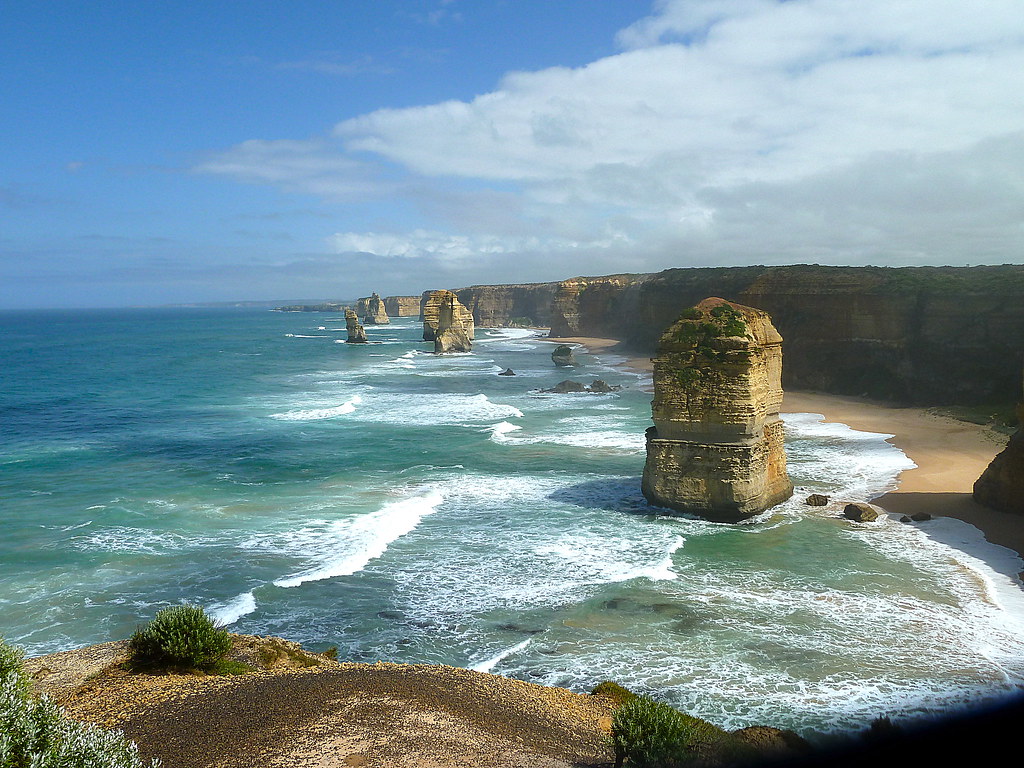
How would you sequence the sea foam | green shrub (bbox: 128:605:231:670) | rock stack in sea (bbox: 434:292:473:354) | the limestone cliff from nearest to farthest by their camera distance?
1. green shrub (bbox: 128:605:231:670)
2. the sea foam
3. rock stack in sea (bbox: 434:292:473:354)
4. the limestone cliff

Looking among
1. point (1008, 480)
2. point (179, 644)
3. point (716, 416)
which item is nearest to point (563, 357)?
point (716, 416)

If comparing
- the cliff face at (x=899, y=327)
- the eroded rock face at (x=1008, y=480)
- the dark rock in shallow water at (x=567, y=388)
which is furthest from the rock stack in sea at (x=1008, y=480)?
the dark rock in shallow water at (x=567, y=388)

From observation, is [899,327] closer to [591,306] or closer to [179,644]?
[179,644]

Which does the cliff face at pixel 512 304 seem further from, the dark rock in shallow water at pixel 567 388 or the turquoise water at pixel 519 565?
the turquoise water at pixel 519 565

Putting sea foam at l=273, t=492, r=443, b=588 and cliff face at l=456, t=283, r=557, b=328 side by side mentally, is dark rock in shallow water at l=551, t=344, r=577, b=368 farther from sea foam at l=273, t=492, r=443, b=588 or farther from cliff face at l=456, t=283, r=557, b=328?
cliff face at l=456, t=283, r=557, b=328

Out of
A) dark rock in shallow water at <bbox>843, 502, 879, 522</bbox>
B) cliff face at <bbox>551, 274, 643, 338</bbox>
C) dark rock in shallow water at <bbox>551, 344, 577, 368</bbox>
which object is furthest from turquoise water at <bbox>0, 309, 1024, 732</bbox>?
cliff face at <bbox>551, 274, 643, 338</bbox>
